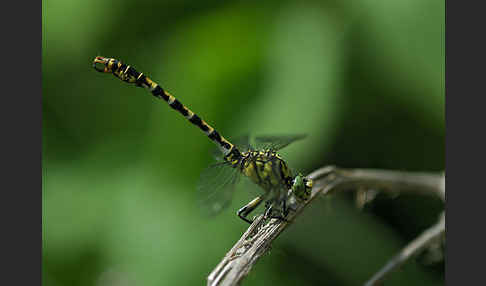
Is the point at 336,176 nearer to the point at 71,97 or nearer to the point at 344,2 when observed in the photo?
the point at 344,2

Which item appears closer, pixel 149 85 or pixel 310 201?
pixel 310 201

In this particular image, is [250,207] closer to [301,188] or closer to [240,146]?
[301,188]

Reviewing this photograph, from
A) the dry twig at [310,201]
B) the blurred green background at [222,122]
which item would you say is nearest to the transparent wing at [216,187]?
the dry twig at [310,201]

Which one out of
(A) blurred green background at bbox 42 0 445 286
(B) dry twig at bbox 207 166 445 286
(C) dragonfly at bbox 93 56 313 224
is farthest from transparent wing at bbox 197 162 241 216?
(A) blurred green background at bbox 42 0 445 286

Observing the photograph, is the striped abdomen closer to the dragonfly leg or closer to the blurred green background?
the dragonfly leg

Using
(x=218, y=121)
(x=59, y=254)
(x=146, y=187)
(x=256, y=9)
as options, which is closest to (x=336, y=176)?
(x=218, y=121)

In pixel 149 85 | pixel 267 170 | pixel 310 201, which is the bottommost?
pixel 310 201

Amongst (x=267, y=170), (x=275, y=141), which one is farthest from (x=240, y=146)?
(x=267, y=170)
